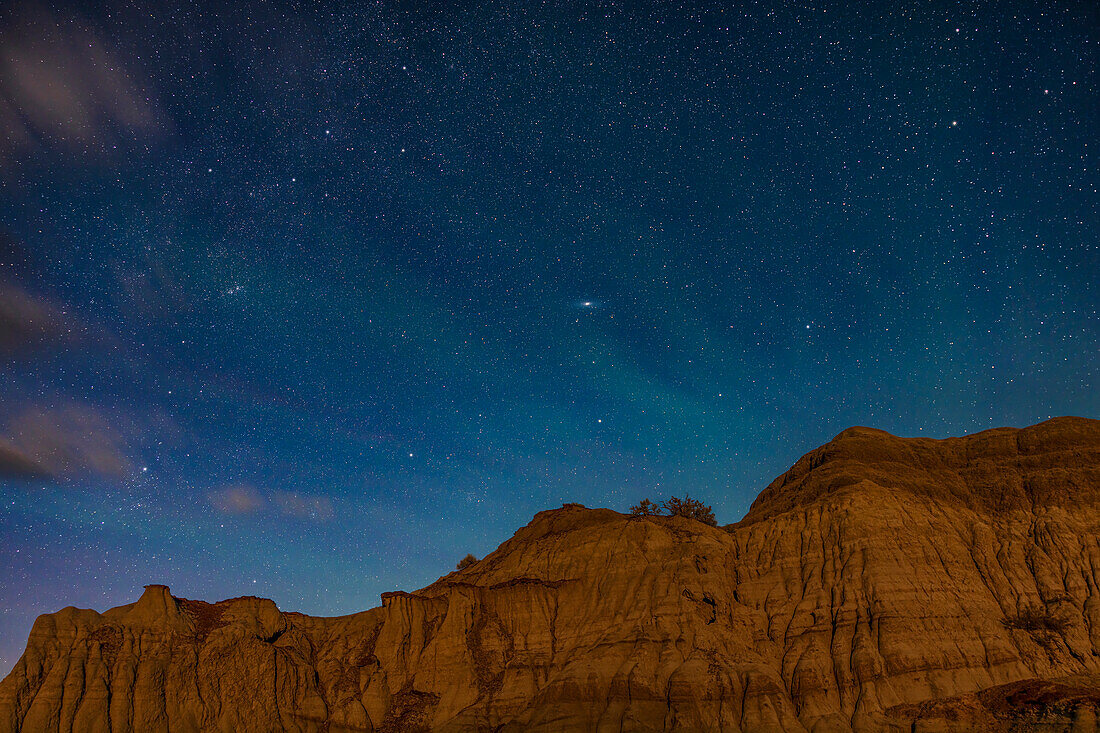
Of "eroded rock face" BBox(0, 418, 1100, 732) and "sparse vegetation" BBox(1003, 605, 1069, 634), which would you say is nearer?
"eroded rock face" BBox(0, 418, 1100, 732)

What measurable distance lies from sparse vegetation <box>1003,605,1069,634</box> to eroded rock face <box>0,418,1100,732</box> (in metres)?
0.13

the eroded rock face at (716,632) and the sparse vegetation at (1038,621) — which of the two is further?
the sparse vegetation at (1038,621)

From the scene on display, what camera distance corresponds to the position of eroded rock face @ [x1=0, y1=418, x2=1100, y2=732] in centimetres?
4897

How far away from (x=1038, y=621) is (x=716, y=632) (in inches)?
893

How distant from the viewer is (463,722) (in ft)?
183

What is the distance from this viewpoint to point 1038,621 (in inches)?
2052

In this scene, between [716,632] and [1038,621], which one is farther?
[716,632]

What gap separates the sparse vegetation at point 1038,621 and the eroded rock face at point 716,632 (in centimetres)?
13

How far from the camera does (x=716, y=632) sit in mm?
55625

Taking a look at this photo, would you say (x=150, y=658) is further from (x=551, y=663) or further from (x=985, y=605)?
(x=985, y=605)

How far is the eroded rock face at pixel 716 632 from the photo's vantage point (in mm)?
48969

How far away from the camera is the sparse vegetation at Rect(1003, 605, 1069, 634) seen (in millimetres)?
51562

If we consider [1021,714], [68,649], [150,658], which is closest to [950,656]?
[1021,714]

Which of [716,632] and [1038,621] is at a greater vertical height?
[716,632]
